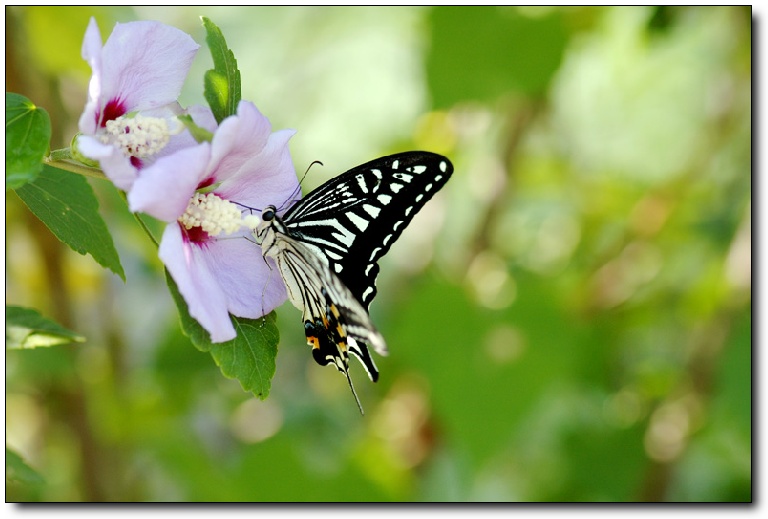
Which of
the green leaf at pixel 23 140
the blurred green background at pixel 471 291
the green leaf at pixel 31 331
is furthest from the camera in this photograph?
the blurred green background at pixel 471 291

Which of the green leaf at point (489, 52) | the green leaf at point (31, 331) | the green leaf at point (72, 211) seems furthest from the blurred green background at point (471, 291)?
the green leaf at point (72, 211)

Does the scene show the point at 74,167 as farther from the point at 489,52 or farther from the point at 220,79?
the point at 489,52

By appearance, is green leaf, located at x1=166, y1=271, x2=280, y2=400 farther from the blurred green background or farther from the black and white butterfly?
the blurred green background

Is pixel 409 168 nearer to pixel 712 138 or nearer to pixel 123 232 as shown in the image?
pixel 123 232

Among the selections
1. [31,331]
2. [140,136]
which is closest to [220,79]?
[140,136]

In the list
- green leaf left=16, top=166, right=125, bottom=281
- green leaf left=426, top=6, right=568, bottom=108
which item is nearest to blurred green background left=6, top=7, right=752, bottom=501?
green leaf left=426, top=6, right=568, bottom=108

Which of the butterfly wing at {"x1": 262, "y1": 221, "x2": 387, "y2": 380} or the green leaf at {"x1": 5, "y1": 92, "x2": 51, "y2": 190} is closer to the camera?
the green leaf at {"x1": 5, "y1": 92, "x2": 51, "y2": 190}

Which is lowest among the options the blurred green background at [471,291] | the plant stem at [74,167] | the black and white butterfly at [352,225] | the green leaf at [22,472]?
the blurred green background at [471,291]

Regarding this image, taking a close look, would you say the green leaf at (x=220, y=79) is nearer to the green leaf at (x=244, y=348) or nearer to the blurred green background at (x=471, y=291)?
the green leaf at (x=244, y=348)
